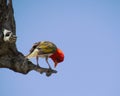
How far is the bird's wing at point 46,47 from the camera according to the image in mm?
6995

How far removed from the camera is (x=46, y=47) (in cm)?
734

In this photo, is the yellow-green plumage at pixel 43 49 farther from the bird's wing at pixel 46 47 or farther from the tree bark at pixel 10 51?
the tree bark at pixel 10 51

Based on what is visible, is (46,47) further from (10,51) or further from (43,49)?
(10,51)

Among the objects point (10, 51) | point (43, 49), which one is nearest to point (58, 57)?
point (43, 49)

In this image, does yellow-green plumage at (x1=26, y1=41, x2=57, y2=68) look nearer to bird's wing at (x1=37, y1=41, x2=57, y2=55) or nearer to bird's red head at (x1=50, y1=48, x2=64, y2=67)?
bird's wing at (x1=37, y1=41, x2=57, y2=55)

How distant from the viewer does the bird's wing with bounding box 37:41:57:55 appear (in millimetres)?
6995

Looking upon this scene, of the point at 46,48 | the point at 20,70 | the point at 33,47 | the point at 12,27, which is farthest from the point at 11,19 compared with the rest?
the point at 46,48

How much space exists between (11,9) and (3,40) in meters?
0.89

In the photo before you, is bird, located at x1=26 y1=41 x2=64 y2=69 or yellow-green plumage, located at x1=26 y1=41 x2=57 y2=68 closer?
yellow-green plumage, located at x1=26 y1=41 x2=57 y2=68

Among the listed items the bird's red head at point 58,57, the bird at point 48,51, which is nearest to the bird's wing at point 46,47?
the bird at point 48,51

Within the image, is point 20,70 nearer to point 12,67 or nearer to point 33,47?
point 12,67

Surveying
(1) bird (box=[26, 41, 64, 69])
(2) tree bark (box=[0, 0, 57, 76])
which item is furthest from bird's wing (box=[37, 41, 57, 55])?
(2) tree bark (box=[0, 0, 57, 76])

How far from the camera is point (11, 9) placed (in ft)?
16.2

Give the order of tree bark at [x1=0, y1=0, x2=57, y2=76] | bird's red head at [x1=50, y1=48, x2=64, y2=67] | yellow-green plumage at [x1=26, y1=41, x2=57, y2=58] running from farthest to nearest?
1. bird's red head at [x1=50, y1=48, x2=64, y2=67]
2. yellow-green plumage at [x1=26, y1=41, x2=57, y2=58]
3. tree bark at [x1=0, y1=0, x2=57, y2=76]
